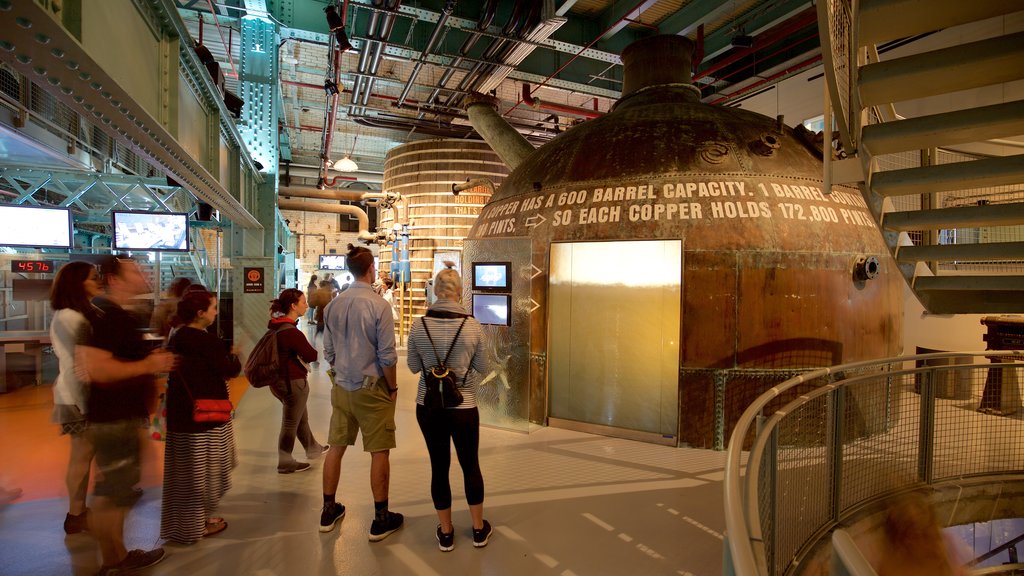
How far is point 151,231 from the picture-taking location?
8.36m

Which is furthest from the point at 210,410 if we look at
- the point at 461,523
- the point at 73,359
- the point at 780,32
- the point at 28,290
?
the point at 780,32

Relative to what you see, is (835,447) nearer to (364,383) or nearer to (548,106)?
(364,383)

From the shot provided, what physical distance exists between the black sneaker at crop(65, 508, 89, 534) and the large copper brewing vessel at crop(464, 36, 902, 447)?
14.1ft

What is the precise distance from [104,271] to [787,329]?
6.18 metres

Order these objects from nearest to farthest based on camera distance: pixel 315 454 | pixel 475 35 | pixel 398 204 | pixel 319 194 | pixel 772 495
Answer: pixel 772 495, pixel 315 454, pixel 475 35, pixel 398 204, pixel 319 194

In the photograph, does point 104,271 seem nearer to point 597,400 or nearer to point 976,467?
point 597,400

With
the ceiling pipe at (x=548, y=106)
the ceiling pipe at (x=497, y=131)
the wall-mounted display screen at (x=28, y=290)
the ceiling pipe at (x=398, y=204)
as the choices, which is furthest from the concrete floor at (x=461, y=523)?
the ceiling pipe at (x=398, y=204)

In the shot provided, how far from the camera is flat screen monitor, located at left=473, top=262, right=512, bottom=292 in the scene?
22.0 ft

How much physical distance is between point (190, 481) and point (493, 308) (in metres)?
3.91

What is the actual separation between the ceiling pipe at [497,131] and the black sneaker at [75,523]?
25.3 ft

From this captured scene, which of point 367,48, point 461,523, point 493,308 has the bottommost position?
point 461,523

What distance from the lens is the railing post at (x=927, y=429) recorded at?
15.0 feet

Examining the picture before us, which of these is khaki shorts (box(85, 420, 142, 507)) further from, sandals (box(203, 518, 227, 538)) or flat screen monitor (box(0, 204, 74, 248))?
flat screen monitor (box(0, 204, 74, 248))

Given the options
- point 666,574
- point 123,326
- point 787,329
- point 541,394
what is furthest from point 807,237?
point 123,326
